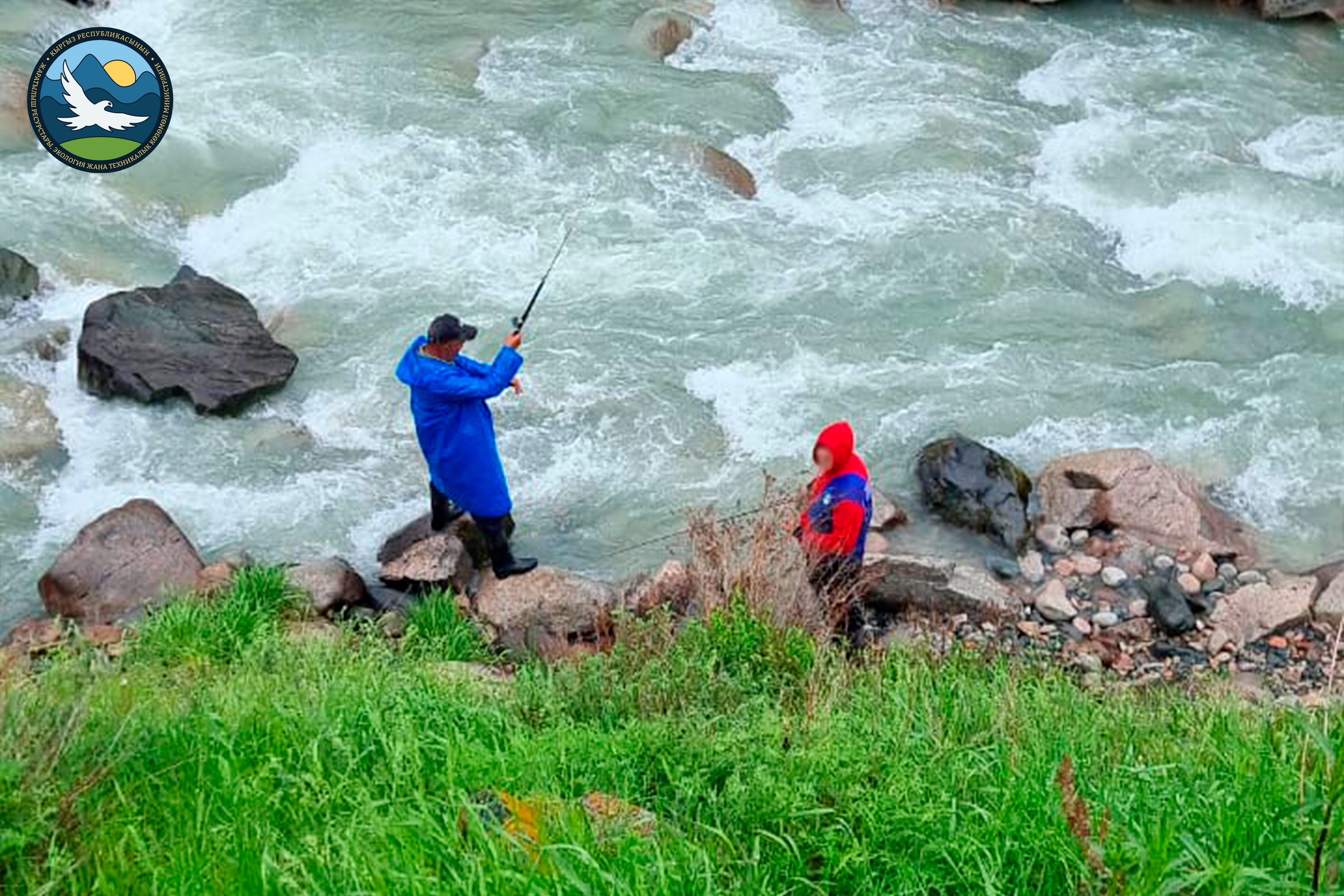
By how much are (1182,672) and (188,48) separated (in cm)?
1000

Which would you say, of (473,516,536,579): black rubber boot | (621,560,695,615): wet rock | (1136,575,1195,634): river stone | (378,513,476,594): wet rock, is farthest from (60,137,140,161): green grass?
(1136,575,1195,634): river stone

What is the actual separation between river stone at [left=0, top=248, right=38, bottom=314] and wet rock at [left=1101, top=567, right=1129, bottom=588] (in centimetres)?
719

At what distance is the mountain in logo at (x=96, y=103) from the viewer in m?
11.0

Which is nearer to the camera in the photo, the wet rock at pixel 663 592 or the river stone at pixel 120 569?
the wet rock at pixel 663 592

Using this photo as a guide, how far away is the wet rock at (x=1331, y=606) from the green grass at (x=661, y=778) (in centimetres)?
214

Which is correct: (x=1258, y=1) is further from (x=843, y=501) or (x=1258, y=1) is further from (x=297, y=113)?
(x=843, y=501)

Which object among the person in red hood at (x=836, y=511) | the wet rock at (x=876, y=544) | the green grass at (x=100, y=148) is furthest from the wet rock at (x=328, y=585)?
the green grass at (x=100, y=148)

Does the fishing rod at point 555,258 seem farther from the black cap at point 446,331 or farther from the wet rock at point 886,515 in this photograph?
the wet rock at point 886,515

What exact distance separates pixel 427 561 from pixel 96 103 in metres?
5.41

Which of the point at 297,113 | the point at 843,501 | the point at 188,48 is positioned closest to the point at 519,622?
the point at 843,501

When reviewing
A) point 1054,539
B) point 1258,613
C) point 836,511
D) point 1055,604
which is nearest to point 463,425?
point 836,511

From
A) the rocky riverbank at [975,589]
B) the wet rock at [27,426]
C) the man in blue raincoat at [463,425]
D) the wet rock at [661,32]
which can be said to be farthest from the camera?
the wet rock at [661,32]

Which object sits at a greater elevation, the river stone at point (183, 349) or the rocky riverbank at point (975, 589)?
the river stone at point (183, 349)

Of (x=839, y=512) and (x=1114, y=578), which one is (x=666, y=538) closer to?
(x=839, y=512)
